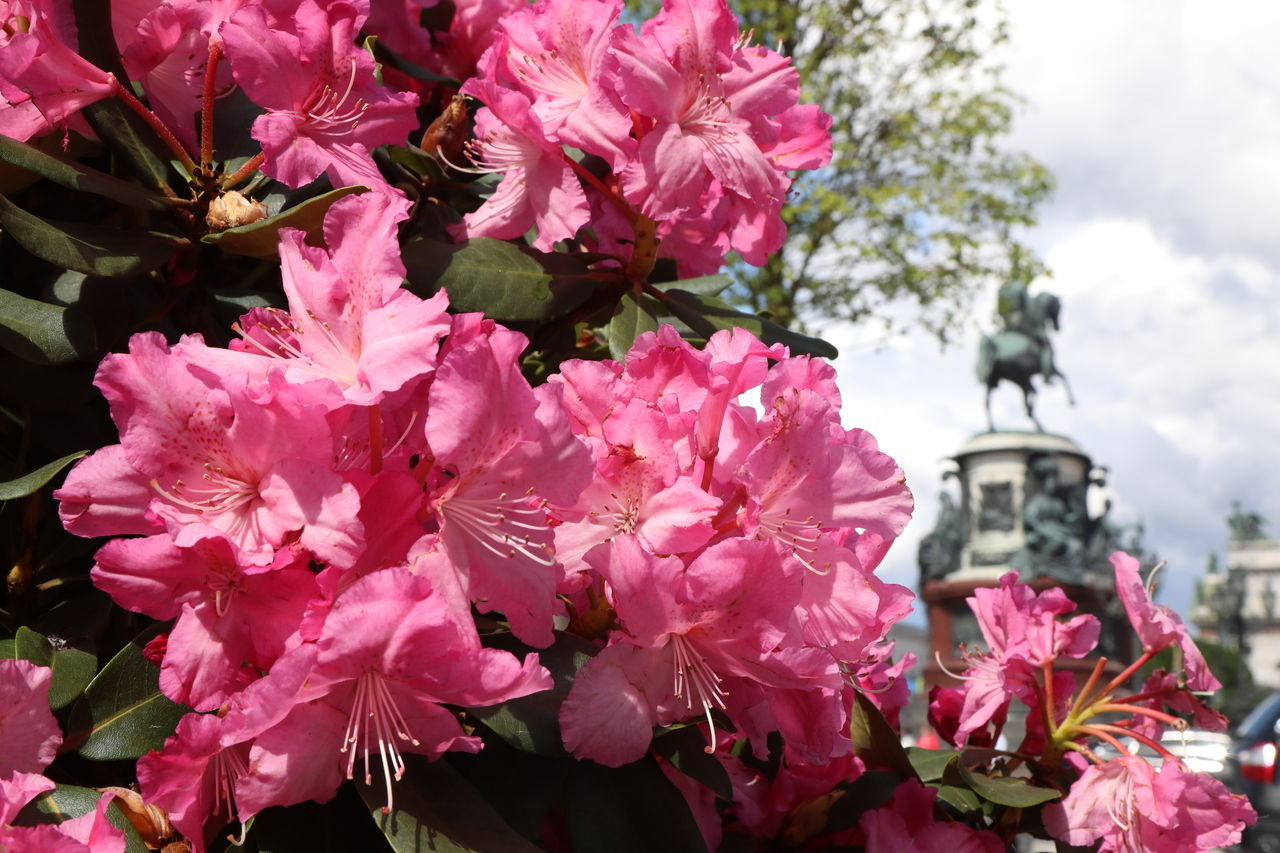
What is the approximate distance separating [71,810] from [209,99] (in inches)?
22.9

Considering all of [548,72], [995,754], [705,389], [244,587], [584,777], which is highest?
[548,72]

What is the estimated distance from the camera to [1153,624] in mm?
1553

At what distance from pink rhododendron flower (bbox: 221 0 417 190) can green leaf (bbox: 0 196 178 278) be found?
0.12m

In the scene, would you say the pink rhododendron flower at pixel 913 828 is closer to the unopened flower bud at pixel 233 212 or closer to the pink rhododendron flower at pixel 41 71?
the unopened flower bud at pixel 233 212

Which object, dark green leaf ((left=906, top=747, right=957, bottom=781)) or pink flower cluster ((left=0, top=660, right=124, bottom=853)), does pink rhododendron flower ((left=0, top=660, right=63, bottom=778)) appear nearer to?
pink flower cluster ((left=0, top=660, right=124, bottom=853))

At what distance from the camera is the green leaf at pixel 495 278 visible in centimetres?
119

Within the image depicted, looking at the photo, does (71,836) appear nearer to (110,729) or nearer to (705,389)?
(110,729)

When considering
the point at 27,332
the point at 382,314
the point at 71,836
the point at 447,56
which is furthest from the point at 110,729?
the point at 447,56

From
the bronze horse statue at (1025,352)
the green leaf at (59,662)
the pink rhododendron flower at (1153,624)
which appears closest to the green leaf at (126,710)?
the green leaf at (59,662)

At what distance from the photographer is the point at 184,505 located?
86 centimetres

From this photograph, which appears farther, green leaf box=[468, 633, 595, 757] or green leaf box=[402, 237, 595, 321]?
green leaf box=[402, 237, 595, 321]

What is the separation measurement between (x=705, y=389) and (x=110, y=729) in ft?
1.82

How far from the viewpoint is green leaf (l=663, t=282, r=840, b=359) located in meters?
1.36

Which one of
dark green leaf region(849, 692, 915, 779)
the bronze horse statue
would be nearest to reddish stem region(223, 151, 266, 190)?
dark green leaf region(849, 692, 915, 779)
